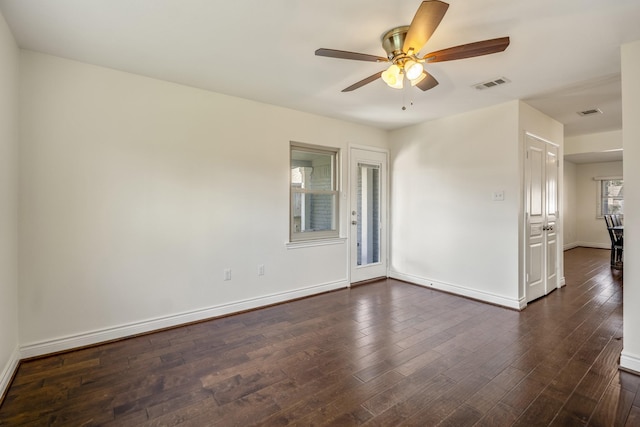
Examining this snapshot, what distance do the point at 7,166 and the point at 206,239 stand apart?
62.4 inches

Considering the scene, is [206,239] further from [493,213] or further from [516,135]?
[516,135]

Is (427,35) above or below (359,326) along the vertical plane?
above

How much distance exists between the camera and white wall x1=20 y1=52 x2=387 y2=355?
243cm

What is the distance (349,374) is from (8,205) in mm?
2678

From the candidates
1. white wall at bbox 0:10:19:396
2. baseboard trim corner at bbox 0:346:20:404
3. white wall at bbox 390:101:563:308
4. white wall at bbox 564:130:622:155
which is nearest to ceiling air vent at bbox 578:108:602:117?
white wall at bbox 390:101:563:308

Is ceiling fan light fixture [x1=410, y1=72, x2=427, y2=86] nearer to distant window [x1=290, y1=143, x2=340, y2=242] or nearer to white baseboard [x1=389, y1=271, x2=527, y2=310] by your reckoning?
distant window [x1=290, y1=143, x2=340, y2=242]

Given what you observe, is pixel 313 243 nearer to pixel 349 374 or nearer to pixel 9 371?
pixel 349 374

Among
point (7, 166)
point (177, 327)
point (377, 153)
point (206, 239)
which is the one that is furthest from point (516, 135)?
point (7, 166)

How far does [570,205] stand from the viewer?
26.5 ft

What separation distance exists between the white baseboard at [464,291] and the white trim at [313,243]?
3.86 feet

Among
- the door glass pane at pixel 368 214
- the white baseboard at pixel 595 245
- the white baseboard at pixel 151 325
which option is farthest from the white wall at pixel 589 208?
the white baseboard at pixel 151 325

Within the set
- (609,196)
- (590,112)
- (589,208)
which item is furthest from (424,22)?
(589,208)

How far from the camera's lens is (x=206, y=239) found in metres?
3.21

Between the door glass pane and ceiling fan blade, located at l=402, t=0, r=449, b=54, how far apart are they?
282cm
